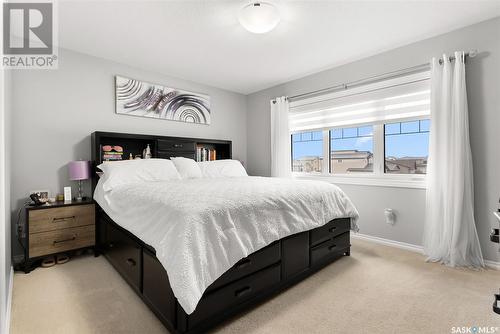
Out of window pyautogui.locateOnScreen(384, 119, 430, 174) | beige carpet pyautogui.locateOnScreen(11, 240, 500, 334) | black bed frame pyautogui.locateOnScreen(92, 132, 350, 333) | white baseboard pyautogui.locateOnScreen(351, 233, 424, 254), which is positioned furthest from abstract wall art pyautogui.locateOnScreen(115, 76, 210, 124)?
white baseboard pyautogui.locateOnScreen(351, 233, 424, 254)

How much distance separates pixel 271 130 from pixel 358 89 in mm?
1517

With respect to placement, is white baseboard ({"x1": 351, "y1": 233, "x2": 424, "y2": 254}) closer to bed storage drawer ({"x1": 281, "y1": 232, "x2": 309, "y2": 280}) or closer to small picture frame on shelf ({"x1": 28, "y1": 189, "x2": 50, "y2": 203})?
bed storage drawer ({"x1": 281, "y1": 232, "x2": 309, "y2": 280})

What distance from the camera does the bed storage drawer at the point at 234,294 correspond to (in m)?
1.46

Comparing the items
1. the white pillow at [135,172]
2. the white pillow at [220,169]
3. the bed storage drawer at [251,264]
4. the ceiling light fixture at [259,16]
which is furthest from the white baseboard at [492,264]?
the white pillow at [135,172]

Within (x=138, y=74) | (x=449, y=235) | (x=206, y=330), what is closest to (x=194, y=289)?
(x=206, y=330)

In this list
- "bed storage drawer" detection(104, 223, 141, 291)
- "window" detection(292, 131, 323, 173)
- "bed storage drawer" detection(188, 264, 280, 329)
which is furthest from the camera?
"window" detection(292, 131, 323, 173)

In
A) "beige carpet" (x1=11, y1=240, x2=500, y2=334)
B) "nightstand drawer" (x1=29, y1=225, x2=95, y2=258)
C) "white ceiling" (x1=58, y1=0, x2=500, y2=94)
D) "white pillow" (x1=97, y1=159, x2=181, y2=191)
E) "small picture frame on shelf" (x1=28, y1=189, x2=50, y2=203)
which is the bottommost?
"beige carpet" (x1=11, y1=240, x2=500, y2=334)

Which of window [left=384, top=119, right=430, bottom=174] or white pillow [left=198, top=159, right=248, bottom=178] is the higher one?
window [left=384, top=119, right=430, bottom=174]

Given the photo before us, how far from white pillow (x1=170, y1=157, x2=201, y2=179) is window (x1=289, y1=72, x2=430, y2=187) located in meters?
1.80

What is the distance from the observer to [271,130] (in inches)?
168

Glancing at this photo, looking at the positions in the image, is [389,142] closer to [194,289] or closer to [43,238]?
[194,289]

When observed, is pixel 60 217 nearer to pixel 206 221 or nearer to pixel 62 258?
pixel 62 258

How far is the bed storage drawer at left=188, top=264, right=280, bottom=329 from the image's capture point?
57.4 inches

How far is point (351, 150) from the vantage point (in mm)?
3541
